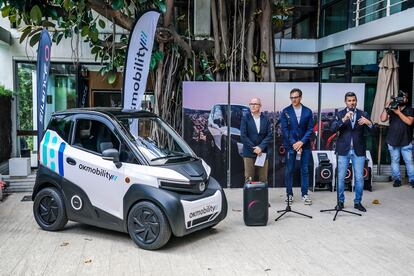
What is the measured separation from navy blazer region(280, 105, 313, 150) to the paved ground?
1.14 m

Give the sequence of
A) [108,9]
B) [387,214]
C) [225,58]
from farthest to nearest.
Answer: [225,58] < [108,9] < [387,214]

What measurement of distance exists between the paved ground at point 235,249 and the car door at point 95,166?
1.71 feet

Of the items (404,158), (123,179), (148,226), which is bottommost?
(148,226)

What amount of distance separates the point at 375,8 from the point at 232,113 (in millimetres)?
A: 3657

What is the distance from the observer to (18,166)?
8.52m

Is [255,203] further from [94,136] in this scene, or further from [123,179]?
[94,136]

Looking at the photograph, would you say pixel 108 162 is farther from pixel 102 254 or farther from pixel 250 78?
pixel 250 78

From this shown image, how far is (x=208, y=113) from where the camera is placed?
8.62 metres

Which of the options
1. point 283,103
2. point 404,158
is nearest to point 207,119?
point 283,103

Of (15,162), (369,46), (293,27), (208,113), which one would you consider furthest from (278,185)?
(15,162)

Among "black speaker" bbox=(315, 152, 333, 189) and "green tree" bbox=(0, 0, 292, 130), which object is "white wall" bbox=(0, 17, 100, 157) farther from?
"black speaker" bbox=(315, 152, 333, 189)

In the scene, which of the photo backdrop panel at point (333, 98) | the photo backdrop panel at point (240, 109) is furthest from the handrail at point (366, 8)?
the photo backdrop panel at point (240, 109)

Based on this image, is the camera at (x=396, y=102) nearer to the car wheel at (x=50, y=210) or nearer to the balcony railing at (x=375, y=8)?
the balcony railing at (x=375, y=8)

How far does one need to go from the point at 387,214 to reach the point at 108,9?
585 cm
